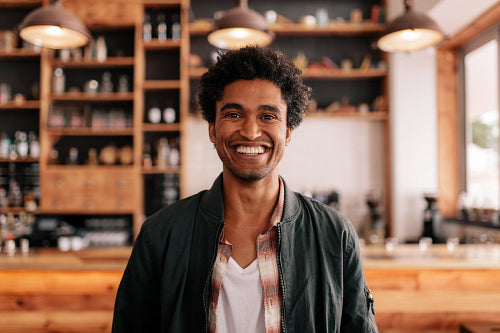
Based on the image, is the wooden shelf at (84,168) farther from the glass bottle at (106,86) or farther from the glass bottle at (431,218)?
the glass bottle at (431,218)

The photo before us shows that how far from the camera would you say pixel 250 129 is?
1196mm

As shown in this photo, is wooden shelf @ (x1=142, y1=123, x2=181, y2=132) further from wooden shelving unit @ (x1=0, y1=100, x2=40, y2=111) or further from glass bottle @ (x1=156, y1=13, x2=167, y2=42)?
wooden shelving unit @ (x1=0, y1=100, x2=40, y2=111)

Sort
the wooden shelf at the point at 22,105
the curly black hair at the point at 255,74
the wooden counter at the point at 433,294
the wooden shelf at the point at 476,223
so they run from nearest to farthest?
the curly black hair at the point at 255,74
the wooden counter at the point at 433,294
the wooden shelf at the point at 476,223
the wooden shelf at the point at 22,105

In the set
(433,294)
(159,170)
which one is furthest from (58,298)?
(159,170)

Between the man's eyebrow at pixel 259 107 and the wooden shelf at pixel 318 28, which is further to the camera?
the wooden shelf at pixel 318 28

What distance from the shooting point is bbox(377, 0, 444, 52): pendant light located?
7.92 ft

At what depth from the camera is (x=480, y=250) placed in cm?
260

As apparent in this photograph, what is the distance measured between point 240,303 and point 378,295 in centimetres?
129

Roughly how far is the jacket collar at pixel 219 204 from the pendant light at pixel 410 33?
1.63 meters

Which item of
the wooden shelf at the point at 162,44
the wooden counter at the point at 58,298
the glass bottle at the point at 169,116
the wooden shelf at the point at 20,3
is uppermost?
the wooden shelf at the point at 20,3

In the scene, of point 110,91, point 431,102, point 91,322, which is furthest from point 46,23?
point 431,102

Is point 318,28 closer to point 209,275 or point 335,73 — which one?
point 335,73

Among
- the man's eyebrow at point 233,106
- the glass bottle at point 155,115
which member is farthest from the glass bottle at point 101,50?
the man's eyebrow at point 233,106

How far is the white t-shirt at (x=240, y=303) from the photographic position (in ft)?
3.79
